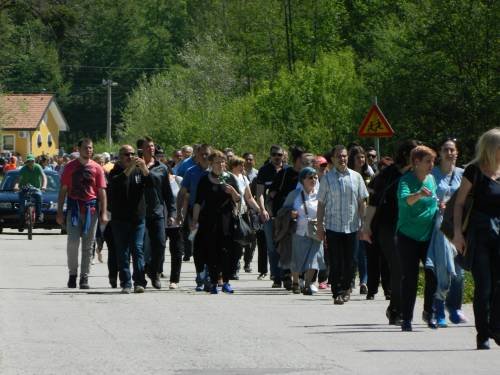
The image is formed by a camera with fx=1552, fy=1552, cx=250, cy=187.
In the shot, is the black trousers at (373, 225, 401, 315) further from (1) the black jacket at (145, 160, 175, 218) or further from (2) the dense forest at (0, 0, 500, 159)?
(2) the dense forest at (0, 0, 500, 159)

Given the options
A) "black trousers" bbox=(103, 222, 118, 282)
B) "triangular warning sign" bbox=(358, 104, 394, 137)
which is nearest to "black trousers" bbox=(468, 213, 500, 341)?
"black trousers" bbox=(103, 222, 118, 282)

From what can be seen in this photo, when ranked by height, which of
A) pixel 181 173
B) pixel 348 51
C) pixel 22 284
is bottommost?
pixel 22 284

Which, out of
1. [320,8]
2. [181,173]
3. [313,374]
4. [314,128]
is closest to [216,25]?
[320,8]

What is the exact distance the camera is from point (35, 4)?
56.3 meters

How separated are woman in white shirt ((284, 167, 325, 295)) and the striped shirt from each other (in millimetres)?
1449

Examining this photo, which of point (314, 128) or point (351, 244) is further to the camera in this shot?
point (314, 128)

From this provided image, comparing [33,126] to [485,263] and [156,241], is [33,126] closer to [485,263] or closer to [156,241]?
[156,241]

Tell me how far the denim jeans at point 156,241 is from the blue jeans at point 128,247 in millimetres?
568

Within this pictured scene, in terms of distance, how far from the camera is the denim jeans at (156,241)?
Result: 18.4 metres

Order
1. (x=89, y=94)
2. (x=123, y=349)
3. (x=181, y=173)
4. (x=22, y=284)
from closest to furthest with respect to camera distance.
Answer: (x=123, y=349) → (x=22, y=284) → (x=181, y=173) → (x=89, y=94)

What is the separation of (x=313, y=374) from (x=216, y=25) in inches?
3730

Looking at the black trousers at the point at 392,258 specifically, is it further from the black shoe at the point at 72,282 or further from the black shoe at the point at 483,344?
the black shoe at the point at 72,282

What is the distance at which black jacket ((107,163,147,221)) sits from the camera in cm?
1777

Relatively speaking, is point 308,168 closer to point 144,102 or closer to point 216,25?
point 144,102
